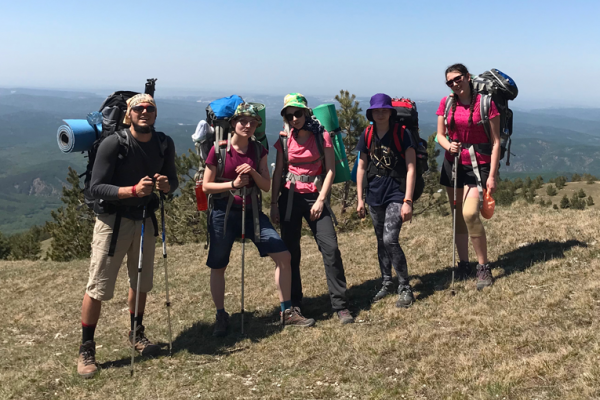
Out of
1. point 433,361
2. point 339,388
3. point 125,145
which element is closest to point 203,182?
point 125,145

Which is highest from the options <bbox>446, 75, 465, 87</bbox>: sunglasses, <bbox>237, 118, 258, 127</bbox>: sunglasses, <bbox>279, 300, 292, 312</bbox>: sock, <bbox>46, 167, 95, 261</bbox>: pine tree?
<bbox>446, 75, 465, 87</bbox>: sunglasses

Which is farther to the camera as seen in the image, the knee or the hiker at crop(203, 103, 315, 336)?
the knee

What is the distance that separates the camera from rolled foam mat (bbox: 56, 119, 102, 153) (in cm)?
576

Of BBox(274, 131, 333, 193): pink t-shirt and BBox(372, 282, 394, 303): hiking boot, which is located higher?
BBox(274, 131, 333, 193): pink t-shirt

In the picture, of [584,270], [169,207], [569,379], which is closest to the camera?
[569,379]

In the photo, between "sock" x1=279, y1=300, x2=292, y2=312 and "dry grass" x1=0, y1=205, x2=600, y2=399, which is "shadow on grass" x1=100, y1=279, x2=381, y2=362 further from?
"sock" x1=279, y1=300, x2=292, y2=312

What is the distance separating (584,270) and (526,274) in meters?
0.76

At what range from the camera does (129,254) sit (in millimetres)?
6168

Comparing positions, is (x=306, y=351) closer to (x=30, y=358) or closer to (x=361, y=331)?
(x=361, y=331)

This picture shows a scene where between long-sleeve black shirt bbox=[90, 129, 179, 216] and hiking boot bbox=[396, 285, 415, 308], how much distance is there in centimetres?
362

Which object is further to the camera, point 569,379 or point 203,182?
point 203,182

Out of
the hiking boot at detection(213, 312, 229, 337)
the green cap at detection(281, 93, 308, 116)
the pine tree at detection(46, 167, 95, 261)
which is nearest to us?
the green cap at detection(281, 93, 308, 116)

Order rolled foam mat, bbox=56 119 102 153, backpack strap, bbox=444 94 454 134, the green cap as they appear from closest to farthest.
Result: rolled foam mat, bbox=56 119 102 153, the green cap, backpack strap, bbox=444 94 454 134

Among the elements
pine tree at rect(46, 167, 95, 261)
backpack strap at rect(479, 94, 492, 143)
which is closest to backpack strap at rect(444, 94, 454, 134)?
backpack strap at rect(479, 94, 492, 143)
